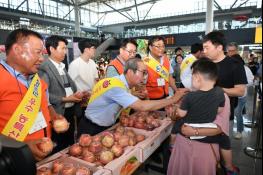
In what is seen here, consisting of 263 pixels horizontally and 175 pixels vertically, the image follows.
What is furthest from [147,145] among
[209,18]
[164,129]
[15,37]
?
[209,18]

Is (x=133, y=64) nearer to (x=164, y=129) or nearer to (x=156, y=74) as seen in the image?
(x=164, y=129)

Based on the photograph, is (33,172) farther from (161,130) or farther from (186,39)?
(186,39)

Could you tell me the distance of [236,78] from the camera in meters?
2.42

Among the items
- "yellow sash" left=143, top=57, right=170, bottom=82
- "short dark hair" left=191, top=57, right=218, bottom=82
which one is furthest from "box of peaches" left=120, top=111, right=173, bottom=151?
"yellow sash" left=143, top=57, right=170, bottom=82

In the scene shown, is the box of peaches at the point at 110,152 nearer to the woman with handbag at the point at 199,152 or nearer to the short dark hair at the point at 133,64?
the woman with handbag at the point at 199,152

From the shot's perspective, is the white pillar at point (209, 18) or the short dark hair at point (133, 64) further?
the white pillar at point (209, 18)

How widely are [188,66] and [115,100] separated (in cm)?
169

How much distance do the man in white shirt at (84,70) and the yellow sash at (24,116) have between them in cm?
194

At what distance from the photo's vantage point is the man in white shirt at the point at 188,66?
121 inches

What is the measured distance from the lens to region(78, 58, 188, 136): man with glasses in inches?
79.1

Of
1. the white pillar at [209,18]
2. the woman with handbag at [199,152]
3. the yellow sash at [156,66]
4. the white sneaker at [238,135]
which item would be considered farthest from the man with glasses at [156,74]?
the white pillar at [209,18]

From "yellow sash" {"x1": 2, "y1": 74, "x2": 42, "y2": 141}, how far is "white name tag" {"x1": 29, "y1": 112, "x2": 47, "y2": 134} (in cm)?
3

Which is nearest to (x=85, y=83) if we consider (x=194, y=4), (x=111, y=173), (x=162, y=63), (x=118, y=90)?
(x=162, y=63)

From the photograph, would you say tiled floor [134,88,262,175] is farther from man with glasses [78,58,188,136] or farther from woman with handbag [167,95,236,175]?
→ man with glasses [78,58,188,136]
